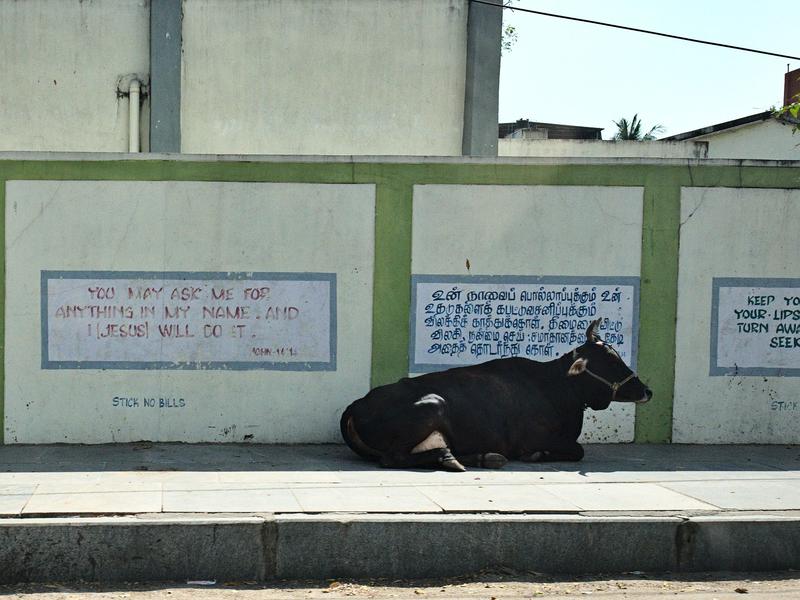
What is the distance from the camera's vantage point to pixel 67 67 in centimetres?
1368

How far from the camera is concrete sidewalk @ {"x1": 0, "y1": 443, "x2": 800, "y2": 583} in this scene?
19.6 ft

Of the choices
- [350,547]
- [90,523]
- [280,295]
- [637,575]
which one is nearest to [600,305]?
[280,295]

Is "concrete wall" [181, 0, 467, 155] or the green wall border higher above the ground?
"concrete wall" [181, 0, 467, 155]

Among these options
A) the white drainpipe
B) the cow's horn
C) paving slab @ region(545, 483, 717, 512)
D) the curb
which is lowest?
the curb

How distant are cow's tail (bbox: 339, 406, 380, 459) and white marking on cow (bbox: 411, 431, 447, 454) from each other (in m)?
0.38

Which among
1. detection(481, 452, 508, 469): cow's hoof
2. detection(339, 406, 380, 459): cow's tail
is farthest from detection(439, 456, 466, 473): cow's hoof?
detection(339, 406, 380, 459): cow's tail

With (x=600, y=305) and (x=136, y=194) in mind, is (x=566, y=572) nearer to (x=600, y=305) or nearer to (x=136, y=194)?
(x=600, y=305)

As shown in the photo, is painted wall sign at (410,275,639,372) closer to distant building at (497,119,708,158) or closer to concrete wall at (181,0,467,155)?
concrete wall at (181,0,467,155)

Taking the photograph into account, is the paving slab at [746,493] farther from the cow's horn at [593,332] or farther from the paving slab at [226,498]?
the paving slab at [226,498]

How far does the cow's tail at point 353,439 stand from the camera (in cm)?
839

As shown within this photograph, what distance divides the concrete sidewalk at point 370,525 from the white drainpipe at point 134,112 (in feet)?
22.2

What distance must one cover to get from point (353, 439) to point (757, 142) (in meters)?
20.2

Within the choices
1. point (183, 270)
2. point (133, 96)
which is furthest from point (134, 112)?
point (183, 270)

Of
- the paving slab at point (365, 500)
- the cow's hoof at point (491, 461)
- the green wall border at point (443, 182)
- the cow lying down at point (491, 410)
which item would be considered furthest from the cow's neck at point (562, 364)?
the paving slab at point (365, 500)
